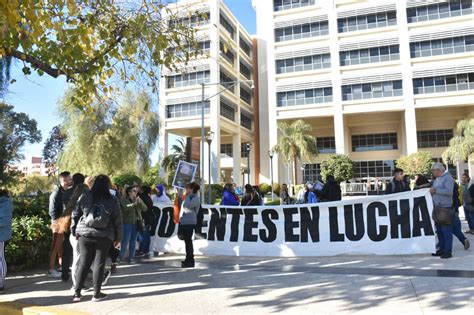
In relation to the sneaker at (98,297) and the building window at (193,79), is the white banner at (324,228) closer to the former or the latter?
the sneaker at (98,297)

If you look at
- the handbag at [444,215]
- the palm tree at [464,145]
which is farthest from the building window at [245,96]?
the handbag at [444,215]

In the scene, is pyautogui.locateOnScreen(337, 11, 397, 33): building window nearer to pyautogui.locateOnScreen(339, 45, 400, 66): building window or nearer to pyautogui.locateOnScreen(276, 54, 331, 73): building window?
pyautogui.locateOnScreen(339, 45, 400, 66): building window

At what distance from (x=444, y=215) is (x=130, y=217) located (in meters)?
6.42

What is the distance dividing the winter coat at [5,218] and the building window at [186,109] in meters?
36.8

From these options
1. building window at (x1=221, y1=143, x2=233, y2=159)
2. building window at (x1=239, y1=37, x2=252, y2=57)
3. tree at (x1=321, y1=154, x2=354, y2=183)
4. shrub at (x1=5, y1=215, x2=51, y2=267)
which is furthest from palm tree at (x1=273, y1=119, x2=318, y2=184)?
shrub at (x1=5, y1=215, x2=51, y2=267)

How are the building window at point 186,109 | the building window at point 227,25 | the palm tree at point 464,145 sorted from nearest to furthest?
the palm tree at point 464,145 → the building window at point 186,109 → the building window at point 227,25

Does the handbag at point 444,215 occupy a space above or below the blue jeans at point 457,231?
above

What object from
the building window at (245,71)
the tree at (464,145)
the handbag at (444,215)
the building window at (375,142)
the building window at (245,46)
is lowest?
the handbag at (444,215)

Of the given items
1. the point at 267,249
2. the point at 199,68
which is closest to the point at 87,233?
the point at 267,249

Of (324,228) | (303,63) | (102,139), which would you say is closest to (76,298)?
(324,228)

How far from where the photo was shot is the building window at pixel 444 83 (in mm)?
37250

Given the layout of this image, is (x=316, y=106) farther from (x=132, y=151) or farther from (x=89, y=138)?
(x=89, y=138)

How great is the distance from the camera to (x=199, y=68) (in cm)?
4100

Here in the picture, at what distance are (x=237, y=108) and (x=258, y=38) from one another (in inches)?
487
